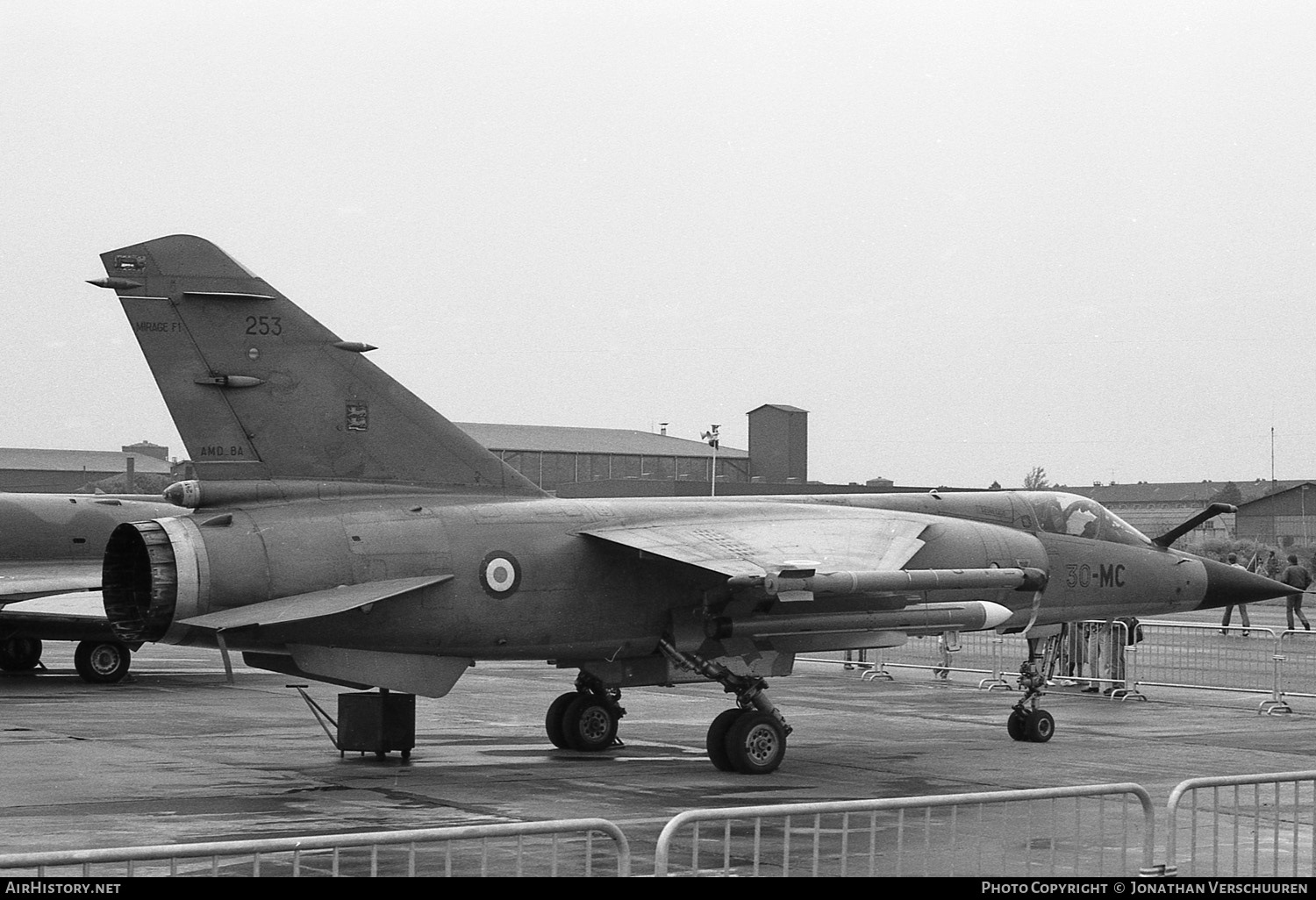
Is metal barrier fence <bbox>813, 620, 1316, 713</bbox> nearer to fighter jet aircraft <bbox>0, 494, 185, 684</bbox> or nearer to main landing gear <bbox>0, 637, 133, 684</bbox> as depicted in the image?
main landing gear <bbox>0, 637, 133, 684</bbox>

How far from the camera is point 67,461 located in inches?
3462

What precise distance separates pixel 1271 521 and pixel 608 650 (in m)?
73.0

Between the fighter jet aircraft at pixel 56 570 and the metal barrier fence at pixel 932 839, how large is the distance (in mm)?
13807

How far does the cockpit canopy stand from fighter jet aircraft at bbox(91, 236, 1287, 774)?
6.81ft

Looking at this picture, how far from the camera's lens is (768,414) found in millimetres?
70188

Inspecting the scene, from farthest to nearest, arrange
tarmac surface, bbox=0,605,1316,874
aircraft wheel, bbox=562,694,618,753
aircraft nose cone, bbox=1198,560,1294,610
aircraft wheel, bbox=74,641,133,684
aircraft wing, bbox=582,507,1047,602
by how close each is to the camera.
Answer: aircraft wheel, bbox=74,641,133,684, aircraft nose cone, bbox=1198,560,1294,610, aircraft wheel, bbox=562,694,618,753, aircraft wing, bbox=582,507,1047,602, tarmac surface, bbox=0,605,1316,874

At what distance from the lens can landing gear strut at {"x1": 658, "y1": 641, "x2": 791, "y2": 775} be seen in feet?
43.0

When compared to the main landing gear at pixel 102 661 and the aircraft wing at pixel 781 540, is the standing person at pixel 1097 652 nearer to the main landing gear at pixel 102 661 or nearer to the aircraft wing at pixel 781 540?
the aircraft wing at pixel 781 540

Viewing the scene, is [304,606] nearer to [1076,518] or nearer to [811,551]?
[811,551]

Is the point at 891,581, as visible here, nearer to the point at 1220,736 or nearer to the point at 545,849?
the point at 545,849

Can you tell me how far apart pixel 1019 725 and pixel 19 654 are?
50.3 ft

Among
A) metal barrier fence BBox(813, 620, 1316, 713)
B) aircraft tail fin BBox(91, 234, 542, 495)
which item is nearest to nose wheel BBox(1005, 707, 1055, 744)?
metal barrier fence BBox(813, 620, 1316, 713)

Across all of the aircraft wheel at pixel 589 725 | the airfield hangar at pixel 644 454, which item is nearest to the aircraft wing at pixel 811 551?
the aircraft wheel at pixel 589 725
